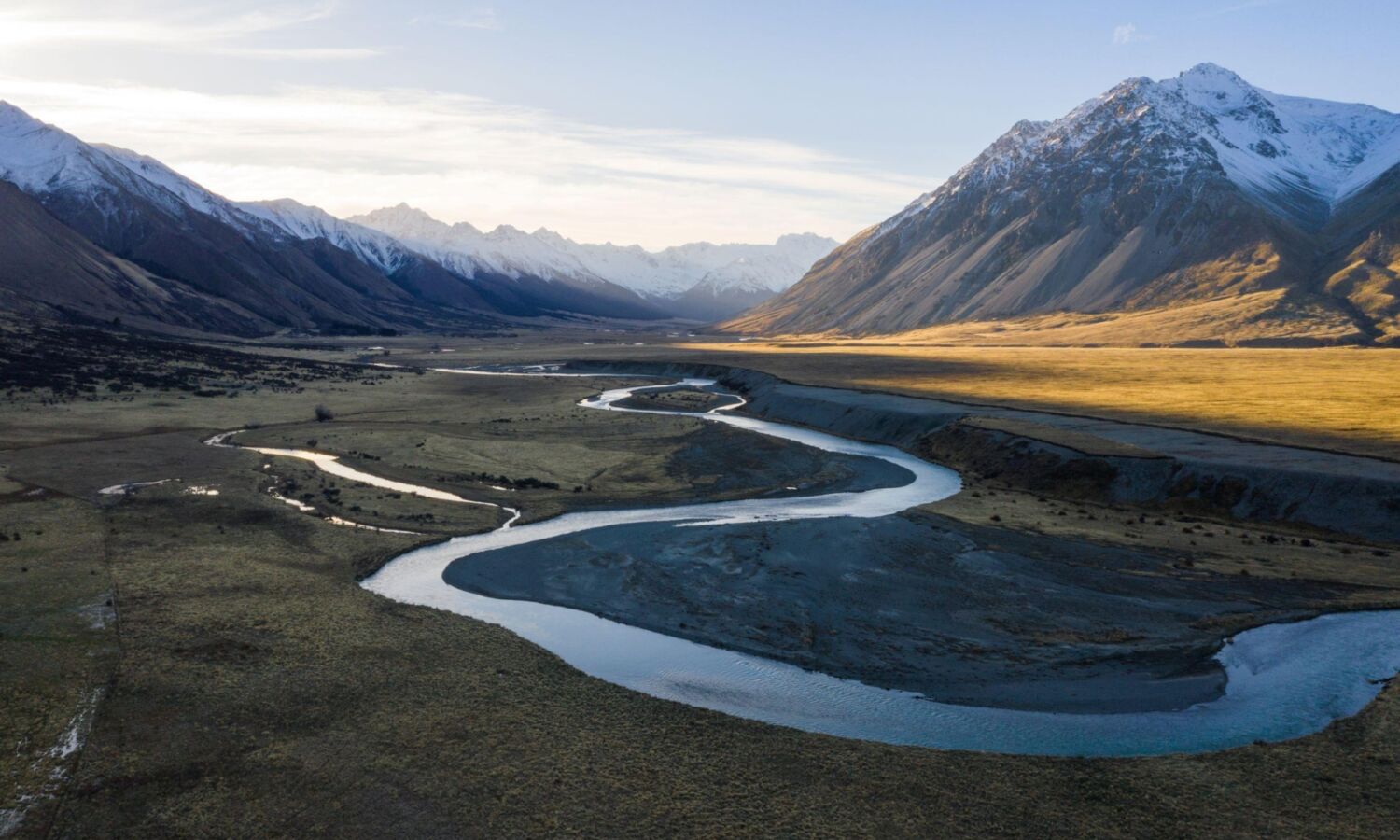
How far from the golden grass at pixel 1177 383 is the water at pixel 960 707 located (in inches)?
1204

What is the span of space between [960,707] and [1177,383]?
298 feet

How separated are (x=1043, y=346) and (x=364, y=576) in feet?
577

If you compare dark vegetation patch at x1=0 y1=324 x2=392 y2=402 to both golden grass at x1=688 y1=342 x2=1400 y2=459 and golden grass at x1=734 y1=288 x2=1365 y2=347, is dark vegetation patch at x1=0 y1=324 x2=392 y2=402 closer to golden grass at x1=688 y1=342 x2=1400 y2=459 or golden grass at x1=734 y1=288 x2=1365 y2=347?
golden grass at x1=688 y1=342 x2=1400 y2=459

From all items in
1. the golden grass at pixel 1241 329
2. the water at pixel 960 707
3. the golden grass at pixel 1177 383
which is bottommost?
the water at pixel 960 707

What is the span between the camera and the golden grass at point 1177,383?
64312mm

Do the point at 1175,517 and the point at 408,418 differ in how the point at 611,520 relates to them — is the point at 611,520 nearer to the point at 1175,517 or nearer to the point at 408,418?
the point at 1175,517

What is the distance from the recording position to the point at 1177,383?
10025 centimetres

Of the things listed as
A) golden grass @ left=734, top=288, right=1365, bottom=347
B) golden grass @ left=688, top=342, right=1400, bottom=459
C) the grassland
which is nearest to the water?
the grassland

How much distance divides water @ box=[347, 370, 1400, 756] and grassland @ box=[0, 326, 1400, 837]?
1220 mm

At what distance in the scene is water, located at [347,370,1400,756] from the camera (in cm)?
2212

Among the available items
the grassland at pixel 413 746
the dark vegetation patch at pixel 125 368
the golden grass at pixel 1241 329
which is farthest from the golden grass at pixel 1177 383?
the dark vegetation patch at pixel 125 368

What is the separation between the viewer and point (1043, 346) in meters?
186

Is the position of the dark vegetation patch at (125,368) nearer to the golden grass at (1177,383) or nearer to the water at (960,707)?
the golden grass at (1177,383)

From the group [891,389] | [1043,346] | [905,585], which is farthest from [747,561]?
[1043,346]
